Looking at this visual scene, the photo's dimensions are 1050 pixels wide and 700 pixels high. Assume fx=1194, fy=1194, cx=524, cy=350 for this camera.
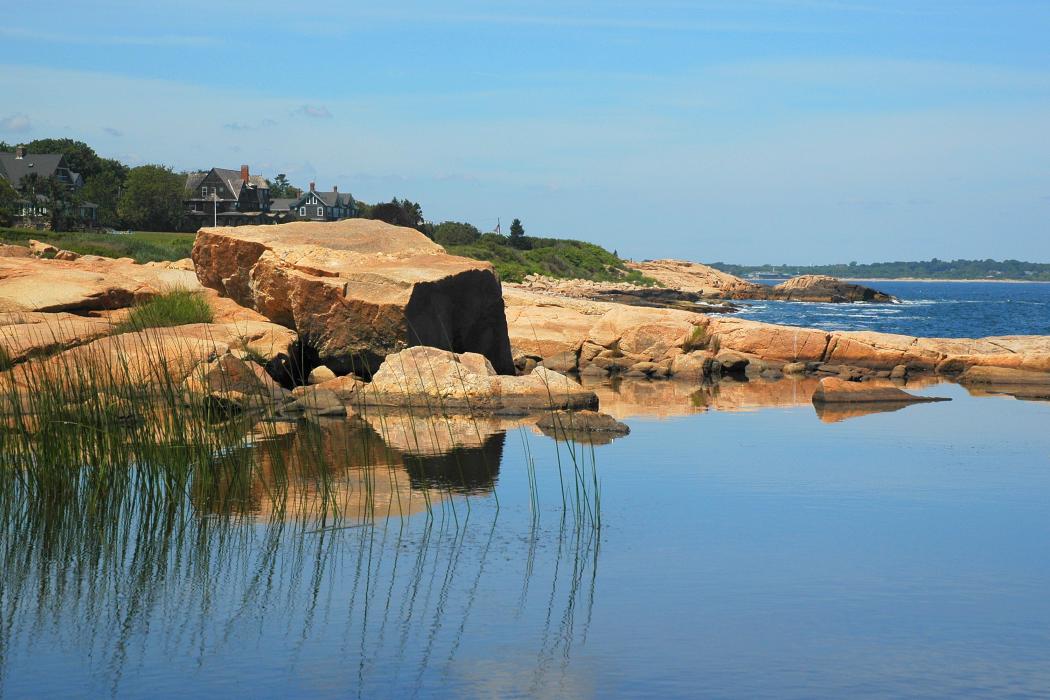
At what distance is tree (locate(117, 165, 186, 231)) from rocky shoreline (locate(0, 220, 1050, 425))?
4891 centimetres

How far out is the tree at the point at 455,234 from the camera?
7644 cm

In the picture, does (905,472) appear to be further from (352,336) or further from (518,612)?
(352,336)

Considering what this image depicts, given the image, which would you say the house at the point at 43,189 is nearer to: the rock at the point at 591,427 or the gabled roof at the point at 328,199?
the gabled roof at the point at 328,199

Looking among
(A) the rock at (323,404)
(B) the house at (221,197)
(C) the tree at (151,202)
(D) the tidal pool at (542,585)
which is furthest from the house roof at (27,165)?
(D) the tidal pool at (542,585)

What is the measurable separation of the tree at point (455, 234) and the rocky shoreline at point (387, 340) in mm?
49986

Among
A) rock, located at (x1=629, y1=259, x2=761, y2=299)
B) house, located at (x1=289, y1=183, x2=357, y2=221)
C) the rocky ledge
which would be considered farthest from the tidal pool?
house, located at (x1=289, y1=183, x2=357, y2=221)

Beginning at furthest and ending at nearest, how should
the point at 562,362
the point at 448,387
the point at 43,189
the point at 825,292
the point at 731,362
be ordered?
the point at 825,292
the point at 43,189
the point at 731,362
the point at 562,362
the point at 448,387

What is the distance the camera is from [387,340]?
17.3 meters

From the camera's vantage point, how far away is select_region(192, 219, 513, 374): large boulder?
17250 millimetres

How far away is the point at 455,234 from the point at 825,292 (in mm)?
27686

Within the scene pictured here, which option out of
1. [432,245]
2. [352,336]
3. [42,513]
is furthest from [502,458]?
[432,245]

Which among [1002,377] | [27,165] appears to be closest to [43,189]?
[27,165]

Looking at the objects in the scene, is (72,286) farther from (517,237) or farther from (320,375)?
(517,237)

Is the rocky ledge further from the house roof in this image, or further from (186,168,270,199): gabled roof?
the house roof
